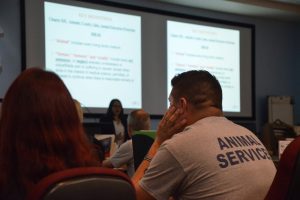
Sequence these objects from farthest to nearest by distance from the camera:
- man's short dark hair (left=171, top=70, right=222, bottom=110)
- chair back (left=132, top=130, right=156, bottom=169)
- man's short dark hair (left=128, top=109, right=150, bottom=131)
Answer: man's short dark hair (left=128, top=109, right=150, bottom=131)
chair back (left=132, top=130, right=156, bottom=169)
man's short dark hair (left=171, top=70, right=222, bottom=110)

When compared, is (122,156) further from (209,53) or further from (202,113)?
(209,53)

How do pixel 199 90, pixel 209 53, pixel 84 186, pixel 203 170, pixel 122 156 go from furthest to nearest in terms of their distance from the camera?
pixel 209 53
pixel 122 156
pixel 199 90
pixel 203 170
pixel 84 186

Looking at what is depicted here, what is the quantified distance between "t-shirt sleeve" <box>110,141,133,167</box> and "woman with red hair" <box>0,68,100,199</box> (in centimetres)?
210

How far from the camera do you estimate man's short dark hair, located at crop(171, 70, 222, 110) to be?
158cm

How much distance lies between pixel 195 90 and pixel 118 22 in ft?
14.2

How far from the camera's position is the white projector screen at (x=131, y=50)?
527cm

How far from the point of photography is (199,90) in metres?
1.58

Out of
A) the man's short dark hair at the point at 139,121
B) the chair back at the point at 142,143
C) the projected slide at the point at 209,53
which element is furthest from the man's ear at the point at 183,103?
the projected slide at the point at 209,53

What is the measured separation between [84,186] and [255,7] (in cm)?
611

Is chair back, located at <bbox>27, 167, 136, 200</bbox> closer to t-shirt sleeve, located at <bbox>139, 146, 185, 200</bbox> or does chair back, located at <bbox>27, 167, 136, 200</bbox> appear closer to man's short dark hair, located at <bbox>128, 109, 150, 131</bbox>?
t-shirt sleeve, located at <bbox>139, 146, 185, 200</bbox>

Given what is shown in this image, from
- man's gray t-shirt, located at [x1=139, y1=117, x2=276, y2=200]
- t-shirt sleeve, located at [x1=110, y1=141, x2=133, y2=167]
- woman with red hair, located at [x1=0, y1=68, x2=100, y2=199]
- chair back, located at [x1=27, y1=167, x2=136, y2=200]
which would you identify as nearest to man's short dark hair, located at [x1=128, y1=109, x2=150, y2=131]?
t-shirt sleeve, located at [x1=110, y1=141, x2=133, y2=167]

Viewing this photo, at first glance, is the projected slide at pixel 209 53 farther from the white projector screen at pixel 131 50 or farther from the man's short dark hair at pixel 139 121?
the man's short dark hair at pixel 139 121

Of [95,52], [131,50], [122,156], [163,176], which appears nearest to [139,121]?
[122,156]

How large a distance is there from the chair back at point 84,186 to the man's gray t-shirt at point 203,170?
40cm
